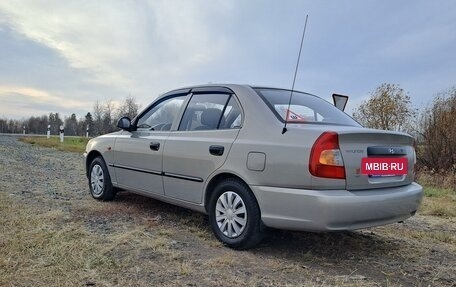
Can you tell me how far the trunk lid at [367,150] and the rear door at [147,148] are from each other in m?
2.13

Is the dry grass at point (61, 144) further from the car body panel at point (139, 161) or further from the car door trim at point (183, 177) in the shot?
the car door trim at point (183, 177)

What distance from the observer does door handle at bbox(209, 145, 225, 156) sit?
13.0 feet

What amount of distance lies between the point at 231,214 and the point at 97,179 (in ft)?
9.32

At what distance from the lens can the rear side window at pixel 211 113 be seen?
4113mm

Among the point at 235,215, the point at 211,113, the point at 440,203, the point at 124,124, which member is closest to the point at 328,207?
the point at 235,215

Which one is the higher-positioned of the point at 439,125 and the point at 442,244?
the point at 439,125

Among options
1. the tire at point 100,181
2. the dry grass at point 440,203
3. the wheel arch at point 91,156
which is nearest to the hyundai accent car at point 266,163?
the tire at point 100,181

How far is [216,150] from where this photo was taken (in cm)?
400

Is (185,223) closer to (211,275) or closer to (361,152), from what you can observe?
(211,275)

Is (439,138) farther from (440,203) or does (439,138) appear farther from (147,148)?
(147,148)

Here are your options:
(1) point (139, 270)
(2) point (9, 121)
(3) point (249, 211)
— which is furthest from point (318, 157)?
(2) point (9, 121)

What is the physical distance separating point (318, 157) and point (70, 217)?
2967 millimetres

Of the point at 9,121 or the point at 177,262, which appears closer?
the point at 177,262

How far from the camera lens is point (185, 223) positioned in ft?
15.5
